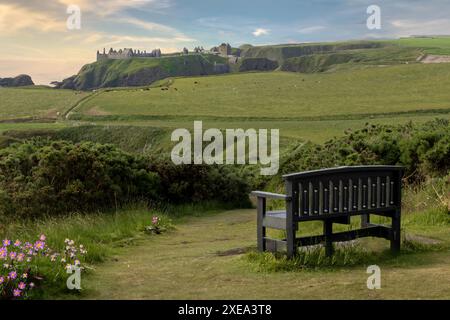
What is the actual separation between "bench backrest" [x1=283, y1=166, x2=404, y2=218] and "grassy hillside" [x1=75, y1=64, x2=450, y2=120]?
50.7 meters

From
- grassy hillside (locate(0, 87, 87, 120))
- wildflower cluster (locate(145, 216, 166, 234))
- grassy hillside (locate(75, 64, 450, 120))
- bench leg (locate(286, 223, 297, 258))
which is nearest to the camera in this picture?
bench leg (locate(286, 223, 297, 258))

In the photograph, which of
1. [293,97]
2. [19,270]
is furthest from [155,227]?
[293,97]

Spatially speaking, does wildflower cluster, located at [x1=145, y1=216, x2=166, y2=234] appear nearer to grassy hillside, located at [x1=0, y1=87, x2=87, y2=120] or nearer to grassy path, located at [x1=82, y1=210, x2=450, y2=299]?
grassy path, located at [x1=82, y1=210, x2=450, y2=299]

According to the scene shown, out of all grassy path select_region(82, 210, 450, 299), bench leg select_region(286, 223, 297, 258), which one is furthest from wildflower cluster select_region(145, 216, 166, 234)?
bench leg select_region(286, 223, 297, 258)

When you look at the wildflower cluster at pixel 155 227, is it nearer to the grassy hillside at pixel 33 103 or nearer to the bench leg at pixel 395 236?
the bench leg at pixel 395 236

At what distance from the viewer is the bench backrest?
30.5 ft

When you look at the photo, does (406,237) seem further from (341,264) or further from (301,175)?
(301,175)

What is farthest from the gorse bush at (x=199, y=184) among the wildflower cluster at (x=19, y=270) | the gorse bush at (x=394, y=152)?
the wildflower cluster at (x=19, y=270)

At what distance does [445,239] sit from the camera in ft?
37.9

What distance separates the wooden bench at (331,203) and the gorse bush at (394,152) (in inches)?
311

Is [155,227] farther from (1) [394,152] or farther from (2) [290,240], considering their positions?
(1) [394,152]

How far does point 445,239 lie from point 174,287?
5.67m

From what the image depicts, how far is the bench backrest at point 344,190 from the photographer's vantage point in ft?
30.5

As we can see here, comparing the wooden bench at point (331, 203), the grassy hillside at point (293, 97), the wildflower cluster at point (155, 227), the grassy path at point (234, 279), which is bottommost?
Answer: the wildflower cluster at point (155, 227)
